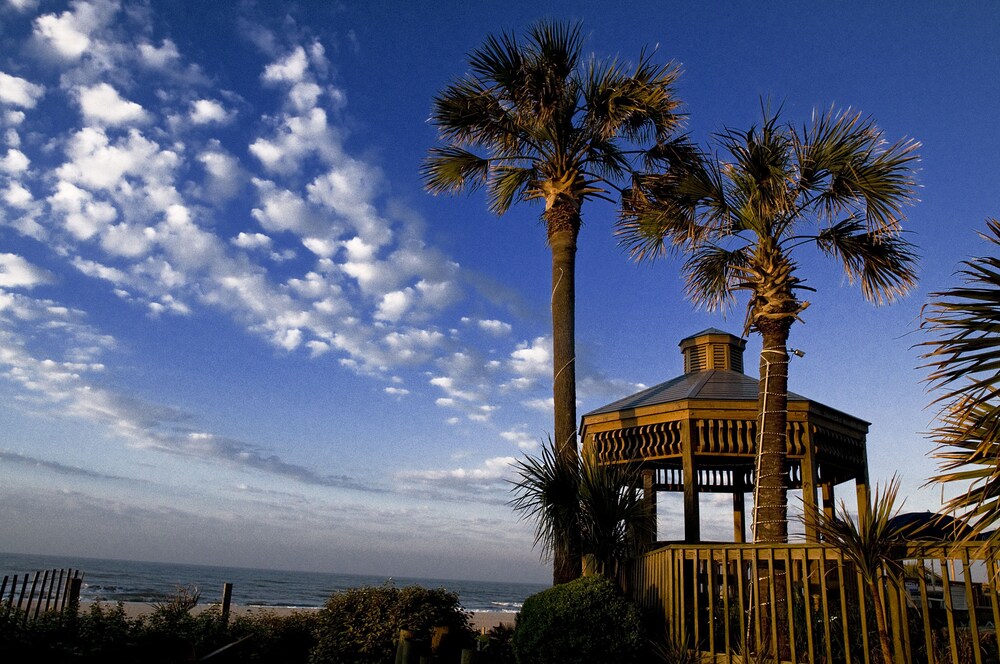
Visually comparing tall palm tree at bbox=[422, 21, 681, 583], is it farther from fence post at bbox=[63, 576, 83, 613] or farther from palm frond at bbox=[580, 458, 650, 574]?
fence post at bbox=[63, 576, 83, 613]

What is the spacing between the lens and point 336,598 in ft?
35.3

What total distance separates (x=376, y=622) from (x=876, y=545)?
6.68m

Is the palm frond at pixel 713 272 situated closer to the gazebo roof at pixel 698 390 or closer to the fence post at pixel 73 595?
the gazebo roof at pixel 698 390

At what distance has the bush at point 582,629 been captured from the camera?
28.7 ft

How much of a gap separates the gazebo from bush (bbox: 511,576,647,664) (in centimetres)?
264

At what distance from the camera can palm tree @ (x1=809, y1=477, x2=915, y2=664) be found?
6199 millimetres

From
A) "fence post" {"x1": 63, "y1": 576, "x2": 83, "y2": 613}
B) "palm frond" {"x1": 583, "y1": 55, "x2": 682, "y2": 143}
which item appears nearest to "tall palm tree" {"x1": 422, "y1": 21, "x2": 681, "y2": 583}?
"palm frond" {"x1": 583, "y1": 55, "x2": 682, "y2": 143}

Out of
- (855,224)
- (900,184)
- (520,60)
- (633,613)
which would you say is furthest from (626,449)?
(520,60)

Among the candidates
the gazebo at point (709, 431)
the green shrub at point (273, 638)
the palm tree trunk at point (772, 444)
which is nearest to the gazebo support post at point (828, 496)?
the gazebo at point (709, 431)

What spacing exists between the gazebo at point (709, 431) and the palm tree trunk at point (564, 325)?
661mm

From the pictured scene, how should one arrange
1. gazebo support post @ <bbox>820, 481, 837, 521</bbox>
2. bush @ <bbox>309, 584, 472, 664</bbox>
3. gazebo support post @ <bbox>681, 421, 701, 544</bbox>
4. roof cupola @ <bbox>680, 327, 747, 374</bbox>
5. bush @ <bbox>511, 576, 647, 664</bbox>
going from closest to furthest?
1. bush @ <bbox>511, 576, 647, 664</bbox>
2. bush @ <bbox>309, 584, 472, 664</bbox>
3. gazebo support post @ <bbox>681, 421, 701, 544</bbox>
4. gazebo support post @ <bbox>820, 481, 837, 521</bbox>
5. roof cupola @ <bbox>680, 327, 747, 374</bbox>

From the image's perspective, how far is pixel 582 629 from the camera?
8.88 m

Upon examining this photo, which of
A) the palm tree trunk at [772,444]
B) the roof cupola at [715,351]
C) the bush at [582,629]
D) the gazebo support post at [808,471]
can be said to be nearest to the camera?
the bush at [582,629]

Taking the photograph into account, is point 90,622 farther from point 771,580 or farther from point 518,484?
point 771,580
